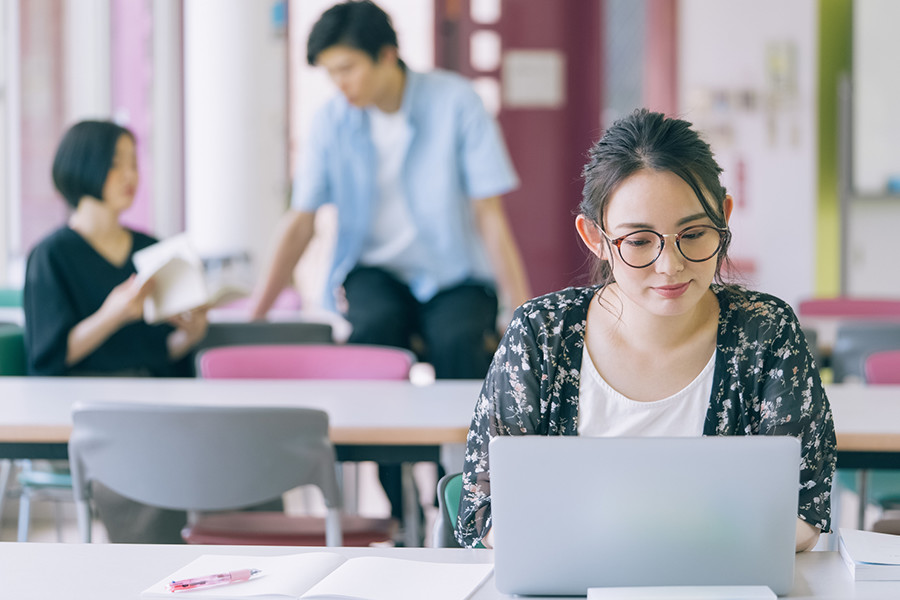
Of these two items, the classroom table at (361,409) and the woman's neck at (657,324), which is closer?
the woman's neck at (657,324)

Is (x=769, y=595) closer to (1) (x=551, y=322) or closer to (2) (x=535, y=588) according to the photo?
(2) (x=535, y=588)

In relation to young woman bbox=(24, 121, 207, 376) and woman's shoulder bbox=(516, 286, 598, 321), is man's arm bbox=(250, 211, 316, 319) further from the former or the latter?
woman's shoulder bbox=(516, 286, 598, 321)

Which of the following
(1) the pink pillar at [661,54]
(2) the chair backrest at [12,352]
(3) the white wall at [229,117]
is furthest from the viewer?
(1) the pink pillar at [661,54]

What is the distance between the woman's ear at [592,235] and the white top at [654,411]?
187 mm

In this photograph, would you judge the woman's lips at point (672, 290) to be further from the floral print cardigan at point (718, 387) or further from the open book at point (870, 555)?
the open book at point (870, 555)

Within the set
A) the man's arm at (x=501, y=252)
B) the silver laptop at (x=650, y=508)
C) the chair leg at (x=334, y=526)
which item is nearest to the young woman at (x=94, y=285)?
the man's arm at (x=501, y=252)

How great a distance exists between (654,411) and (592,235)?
27cm

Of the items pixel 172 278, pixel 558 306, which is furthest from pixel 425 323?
pixel 558 306

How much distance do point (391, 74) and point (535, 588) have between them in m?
2.26

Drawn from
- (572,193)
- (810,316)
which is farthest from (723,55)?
(810,316)

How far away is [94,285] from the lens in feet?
10.2

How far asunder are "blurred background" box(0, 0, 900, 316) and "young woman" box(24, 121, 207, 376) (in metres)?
1.85

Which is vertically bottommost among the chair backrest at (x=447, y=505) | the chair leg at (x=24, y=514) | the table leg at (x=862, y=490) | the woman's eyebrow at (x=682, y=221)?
the chair leg at (x=24, y=514)

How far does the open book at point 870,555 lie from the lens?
3.97ft
